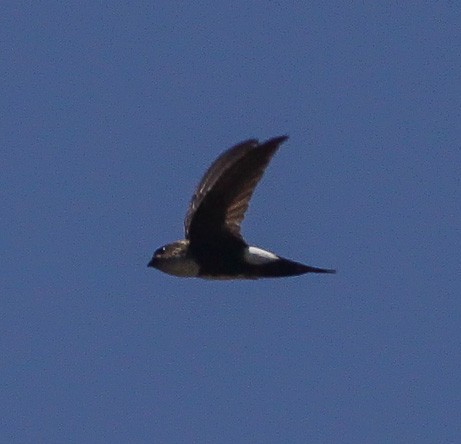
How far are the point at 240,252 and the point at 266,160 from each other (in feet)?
3.00

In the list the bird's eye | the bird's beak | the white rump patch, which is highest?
the white rump patch

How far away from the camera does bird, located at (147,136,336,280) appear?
13906mm

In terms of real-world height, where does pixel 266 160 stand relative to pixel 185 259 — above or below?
above

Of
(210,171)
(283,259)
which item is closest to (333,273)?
(283,259)

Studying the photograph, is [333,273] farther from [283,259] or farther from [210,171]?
[210,171]

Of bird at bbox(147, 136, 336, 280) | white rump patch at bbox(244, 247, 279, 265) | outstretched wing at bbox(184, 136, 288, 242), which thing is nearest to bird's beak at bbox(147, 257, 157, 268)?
bird at bbox(147, 136, 336, 280)

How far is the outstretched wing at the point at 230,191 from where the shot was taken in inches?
537

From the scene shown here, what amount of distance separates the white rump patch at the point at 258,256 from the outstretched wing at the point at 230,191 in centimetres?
18

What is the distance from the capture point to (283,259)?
14.1 m

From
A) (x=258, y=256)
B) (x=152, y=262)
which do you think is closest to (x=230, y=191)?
(x=258, y=256)

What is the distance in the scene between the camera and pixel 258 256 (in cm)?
1410

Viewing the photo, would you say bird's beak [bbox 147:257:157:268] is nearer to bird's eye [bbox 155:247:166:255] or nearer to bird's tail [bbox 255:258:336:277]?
bird's eye [bbox 155:247:166:255]

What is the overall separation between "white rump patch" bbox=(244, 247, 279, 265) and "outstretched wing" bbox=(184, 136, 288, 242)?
18 centimetres

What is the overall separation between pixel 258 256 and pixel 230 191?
0.58m
